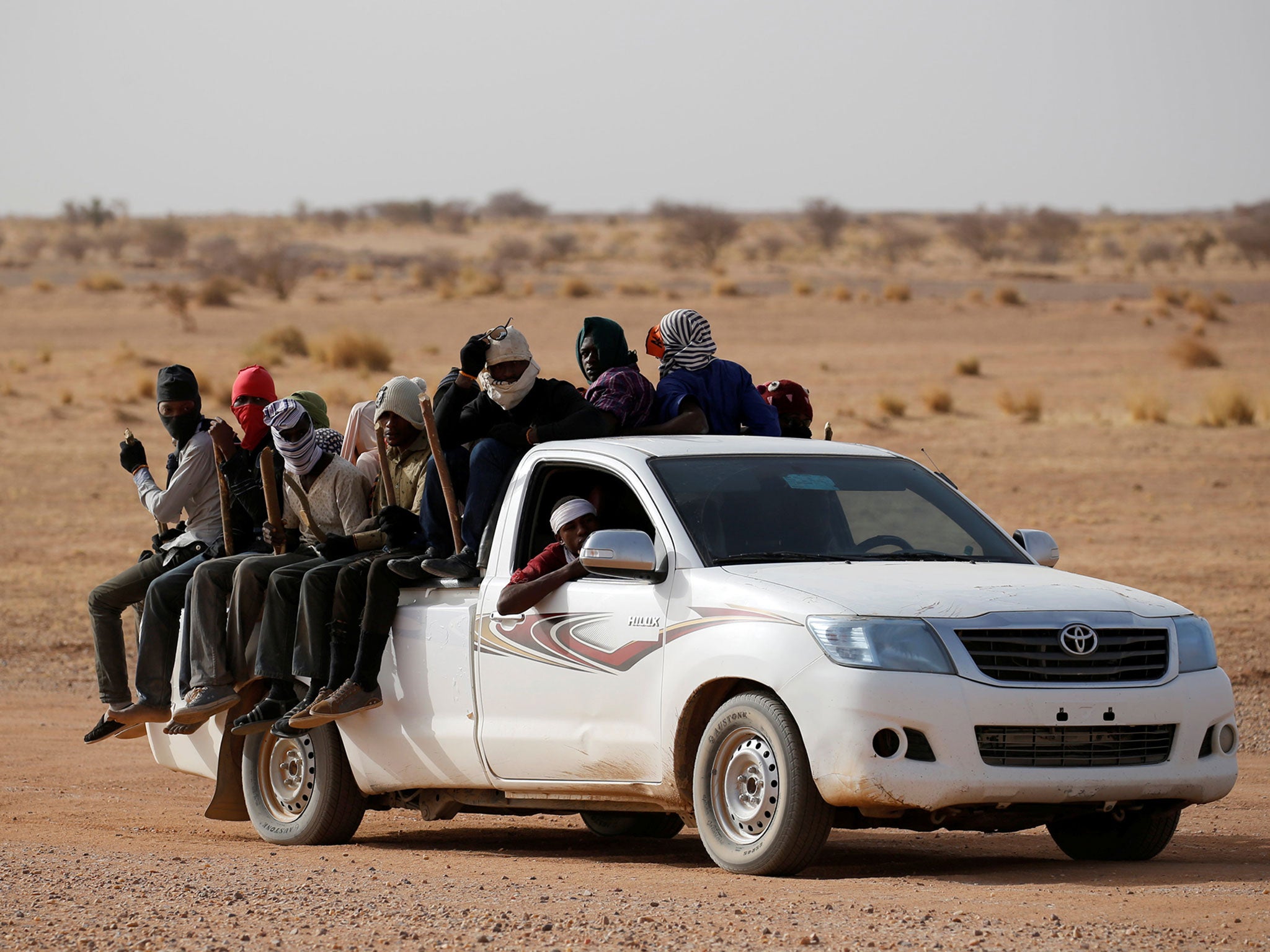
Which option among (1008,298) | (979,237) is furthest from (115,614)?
(979,237)

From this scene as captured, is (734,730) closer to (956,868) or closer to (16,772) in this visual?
(956,868)

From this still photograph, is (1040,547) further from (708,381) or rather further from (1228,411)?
(1228,411)

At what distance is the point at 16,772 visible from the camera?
1166 centimetres

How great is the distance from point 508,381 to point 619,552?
5.82 feet

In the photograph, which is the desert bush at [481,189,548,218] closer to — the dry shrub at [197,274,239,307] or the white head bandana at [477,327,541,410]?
the dry shrub at [197,274,239,307]

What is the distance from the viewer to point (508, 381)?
30.1ft

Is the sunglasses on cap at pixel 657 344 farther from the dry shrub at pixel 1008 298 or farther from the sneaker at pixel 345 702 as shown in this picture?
the dry shrub at pixel 1008 298

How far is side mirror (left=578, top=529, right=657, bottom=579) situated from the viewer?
25.1ft

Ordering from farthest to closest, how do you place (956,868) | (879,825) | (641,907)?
(956,868), (879,825), (641,907)

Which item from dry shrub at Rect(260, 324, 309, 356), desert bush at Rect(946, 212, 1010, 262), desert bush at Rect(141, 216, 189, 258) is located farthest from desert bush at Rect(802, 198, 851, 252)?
dry shrub at Rect(260, 324, 309, 356)

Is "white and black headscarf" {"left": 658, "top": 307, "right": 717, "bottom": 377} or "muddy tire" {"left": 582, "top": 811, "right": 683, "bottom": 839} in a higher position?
"white and black headscarf" {"left": 658, "top": 307, "right": 717, "bottom": 377}

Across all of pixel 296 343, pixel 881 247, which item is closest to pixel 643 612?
pixel 296 343

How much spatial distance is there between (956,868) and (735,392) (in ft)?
9.52

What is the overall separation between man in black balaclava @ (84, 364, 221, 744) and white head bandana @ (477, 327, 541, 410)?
1.72m
